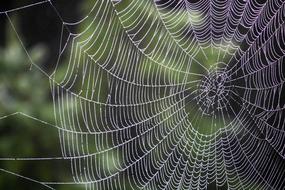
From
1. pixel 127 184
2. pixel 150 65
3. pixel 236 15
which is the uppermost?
pixel 236 15

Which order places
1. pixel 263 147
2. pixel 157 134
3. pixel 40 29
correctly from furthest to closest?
pixel 263 147 → pixel 157 134 → pixel 40 29

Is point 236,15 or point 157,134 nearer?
point 157,134

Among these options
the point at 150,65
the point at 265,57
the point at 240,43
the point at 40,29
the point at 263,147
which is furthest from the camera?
the point at 263,147

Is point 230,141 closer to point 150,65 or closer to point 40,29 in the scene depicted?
point 150,65

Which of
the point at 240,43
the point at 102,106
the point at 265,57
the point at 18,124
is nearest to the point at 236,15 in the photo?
the point at 240,43

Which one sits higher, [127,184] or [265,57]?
[265,57]

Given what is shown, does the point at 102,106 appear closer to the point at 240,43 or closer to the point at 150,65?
the point at 150,65
